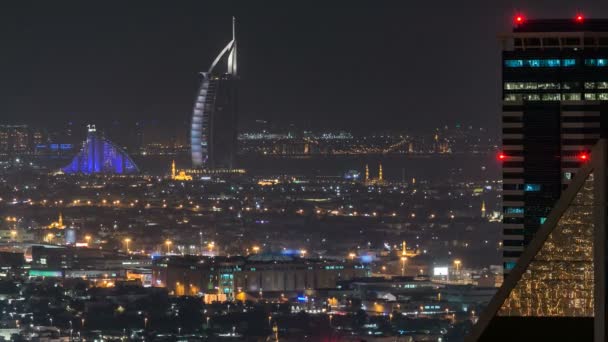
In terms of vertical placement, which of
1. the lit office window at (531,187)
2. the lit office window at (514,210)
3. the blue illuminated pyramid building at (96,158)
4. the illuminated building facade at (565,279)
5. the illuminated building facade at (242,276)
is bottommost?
the illuminated building facade at (242,276)

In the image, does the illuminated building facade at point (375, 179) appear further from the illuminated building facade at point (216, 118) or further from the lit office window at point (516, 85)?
the lit office window at point (516, 85)

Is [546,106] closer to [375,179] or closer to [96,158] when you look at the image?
[375,179]

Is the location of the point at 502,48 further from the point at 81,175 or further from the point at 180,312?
the point at 81,175

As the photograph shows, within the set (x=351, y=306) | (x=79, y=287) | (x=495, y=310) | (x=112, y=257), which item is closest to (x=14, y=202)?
(x=112, y=257)

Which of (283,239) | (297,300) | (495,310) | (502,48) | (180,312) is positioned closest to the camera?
(495,310)

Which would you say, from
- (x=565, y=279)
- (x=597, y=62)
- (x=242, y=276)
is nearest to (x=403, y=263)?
(x=242, y=276)

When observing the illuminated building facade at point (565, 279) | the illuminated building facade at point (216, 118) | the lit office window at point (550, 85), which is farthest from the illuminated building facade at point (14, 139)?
the illuminated building facade at point (565, 279)

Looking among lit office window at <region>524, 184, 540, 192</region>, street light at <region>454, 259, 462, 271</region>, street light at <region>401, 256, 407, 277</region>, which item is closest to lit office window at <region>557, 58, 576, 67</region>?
lit office window at <region>524, 184, 540, 192</region>
